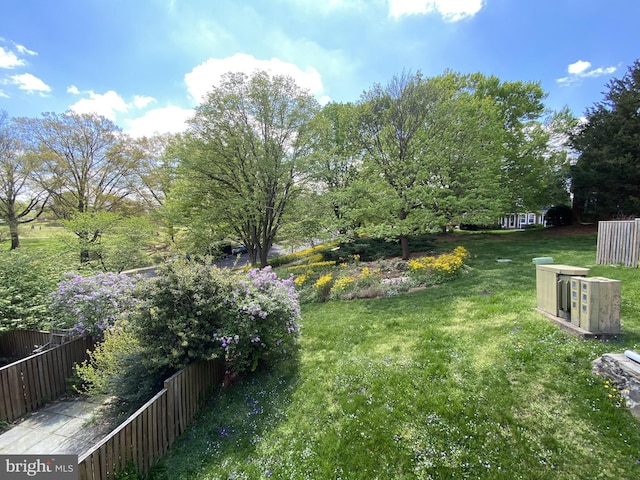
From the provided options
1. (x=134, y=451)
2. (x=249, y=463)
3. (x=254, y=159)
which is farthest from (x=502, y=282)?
(x=254, y=159)

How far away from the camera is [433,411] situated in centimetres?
304

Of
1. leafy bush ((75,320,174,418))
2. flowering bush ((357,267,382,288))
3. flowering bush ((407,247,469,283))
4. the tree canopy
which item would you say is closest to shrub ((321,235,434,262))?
the tree canopy

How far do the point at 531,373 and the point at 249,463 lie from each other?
328 centimetres

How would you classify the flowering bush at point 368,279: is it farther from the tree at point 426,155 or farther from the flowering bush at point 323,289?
the tree at point 426,155

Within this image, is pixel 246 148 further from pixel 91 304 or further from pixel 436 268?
pixel 436 268

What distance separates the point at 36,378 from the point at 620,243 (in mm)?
12181

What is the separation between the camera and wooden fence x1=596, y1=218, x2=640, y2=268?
6477 millimetres

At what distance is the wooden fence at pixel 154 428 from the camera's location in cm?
267

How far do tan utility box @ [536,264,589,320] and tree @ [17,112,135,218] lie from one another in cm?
2500

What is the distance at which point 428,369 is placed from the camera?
370 cm

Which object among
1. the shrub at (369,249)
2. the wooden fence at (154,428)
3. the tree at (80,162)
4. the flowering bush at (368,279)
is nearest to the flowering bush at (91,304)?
the wooden fence at (154,428)

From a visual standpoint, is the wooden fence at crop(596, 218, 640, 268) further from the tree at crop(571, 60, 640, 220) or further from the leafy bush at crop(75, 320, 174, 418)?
the tree at crop(571, 60, 640, 220)

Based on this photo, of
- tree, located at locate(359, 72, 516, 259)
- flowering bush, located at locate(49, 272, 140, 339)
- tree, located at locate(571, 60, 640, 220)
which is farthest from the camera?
tree, located at locate(571, 60, 640, 220)

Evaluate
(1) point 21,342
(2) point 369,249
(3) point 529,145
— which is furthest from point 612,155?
(1) point 21,342
